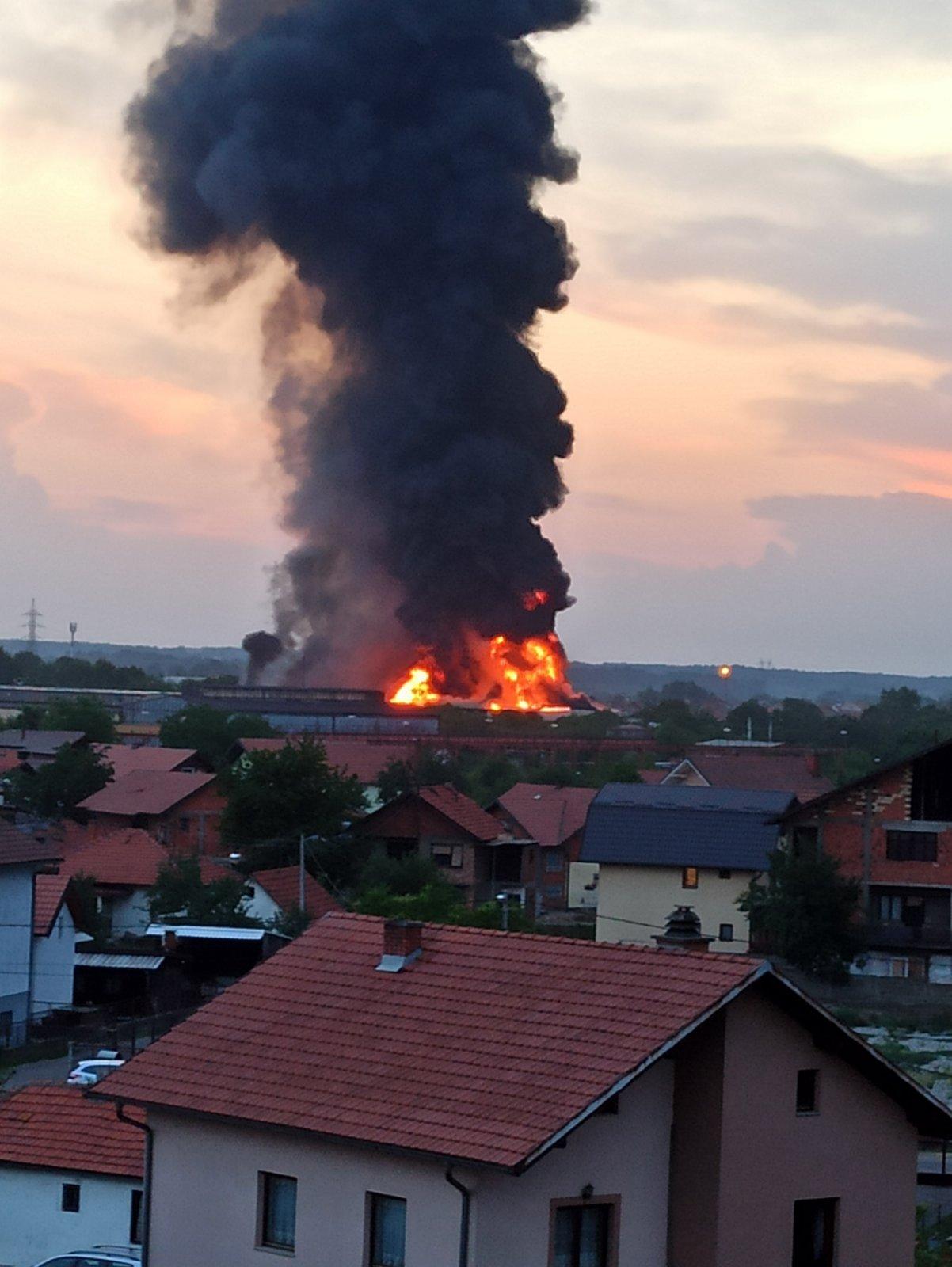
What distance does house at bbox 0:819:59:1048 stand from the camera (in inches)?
1153

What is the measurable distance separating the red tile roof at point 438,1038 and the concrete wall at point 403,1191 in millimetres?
179

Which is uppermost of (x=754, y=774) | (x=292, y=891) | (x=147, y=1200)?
(x=754, y=774)

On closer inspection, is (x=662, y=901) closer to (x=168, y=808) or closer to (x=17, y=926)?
(x=17, y=926)

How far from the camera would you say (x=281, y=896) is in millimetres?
37531

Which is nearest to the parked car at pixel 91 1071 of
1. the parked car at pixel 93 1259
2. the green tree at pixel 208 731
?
the parked car at pixel 93 1259

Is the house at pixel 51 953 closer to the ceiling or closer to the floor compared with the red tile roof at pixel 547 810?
closer to the floor

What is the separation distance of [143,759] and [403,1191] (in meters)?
48.9

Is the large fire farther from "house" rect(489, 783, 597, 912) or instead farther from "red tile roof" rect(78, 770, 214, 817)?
"house" rect(489, 783, 597, 912)

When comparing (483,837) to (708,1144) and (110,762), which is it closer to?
(110,762)

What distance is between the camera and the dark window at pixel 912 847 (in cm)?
3659

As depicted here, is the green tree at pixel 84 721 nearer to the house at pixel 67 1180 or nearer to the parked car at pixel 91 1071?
the parked car at pixel 91 1071

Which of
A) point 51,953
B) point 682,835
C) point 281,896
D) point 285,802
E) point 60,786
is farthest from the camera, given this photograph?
point 60,786

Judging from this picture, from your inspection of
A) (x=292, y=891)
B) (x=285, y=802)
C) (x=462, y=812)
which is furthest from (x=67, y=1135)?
(x=462, y=812)

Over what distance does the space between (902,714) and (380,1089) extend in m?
128
